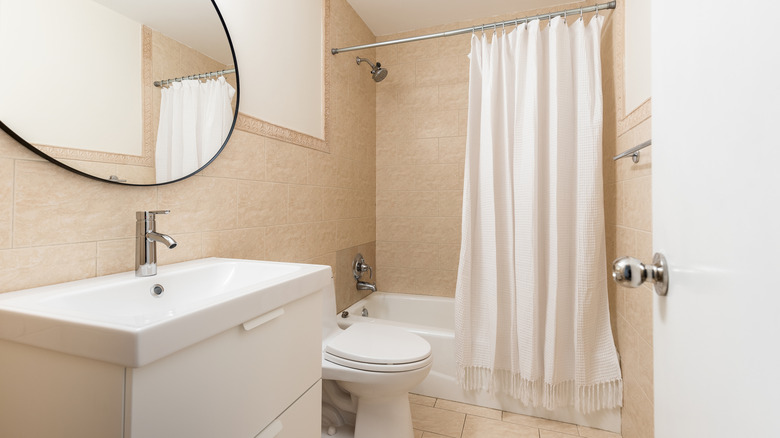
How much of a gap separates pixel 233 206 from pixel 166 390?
84 cm

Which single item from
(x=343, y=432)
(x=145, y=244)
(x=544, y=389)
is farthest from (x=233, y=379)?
(x=544, y=389)

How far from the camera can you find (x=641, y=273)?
50 centimetres

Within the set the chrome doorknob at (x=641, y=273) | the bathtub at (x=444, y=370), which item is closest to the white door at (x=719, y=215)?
the chrome doorknob at (x=641, y=273)

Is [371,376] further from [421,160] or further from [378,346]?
[421,160]

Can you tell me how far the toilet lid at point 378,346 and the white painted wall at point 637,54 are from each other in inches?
49.3

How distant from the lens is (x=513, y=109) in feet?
5.81

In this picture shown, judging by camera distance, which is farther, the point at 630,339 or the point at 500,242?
the point at 500,242

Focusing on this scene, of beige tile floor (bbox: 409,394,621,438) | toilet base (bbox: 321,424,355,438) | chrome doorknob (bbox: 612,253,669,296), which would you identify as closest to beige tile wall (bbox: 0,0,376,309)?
toilet base (bbox: 321,424,355,438)

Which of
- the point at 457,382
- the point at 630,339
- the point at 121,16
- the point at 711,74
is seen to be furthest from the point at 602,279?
the point at 121,16

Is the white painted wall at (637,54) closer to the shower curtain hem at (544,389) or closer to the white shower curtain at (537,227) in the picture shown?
the white shower curtain at (537,227)

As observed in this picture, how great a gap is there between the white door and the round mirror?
3.82 feet

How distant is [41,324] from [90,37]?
706 millimetres

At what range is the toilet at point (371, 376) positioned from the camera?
1.28 metres

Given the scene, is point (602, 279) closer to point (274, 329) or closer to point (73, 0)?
point (274, 329)
